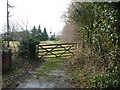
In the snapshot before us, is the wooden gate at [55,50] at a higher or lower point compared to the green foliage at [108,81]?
higher

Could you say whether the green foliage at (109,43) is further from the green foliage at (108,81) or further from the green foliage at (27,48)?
the green foliage at (27,48)

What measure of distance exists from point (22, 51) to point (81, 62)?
386 centimetres

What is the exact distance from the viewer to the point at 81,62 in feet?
20.4

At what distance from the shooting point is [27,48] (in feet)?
26.5

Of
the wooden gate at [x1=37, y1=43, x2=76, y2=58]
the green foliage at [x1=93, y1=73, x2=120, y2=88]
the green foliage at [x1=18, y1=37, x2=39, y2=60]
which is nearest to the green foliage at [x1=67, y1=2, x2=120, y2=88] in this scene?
the green foliage at [x1=93, y1=73, x2=120, y2=88]

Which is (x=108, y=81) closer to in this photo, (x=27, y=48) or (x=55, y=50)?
(x=27, y=48)

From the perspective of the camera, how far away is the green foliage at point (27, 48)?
7.72m

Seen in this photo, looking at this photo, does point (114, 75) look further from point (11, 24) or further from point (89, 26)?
point (11, 24)

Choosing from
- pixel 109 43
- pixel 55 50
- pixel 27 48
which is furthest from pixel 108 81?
pixel 55 50

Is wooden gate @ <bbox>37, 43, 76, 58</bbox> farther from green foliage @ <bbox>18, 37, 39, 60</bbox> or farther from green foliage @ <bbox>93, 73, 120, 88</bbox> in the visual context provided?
green foliage @ <bbox>93, 73, 120, 88</bbox>

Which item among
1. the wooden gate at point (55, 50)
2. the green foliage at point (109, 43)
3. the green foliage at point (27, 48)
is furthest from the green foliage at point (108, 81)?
the green foliage at point (27, 48)

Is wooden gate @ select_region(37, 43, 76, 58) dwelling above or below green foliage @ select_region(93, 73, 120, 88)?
above

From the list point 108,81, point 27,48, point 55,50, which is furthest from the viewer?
point 55,50

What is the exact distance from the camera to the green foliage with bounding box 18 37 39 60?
25.3 ft
